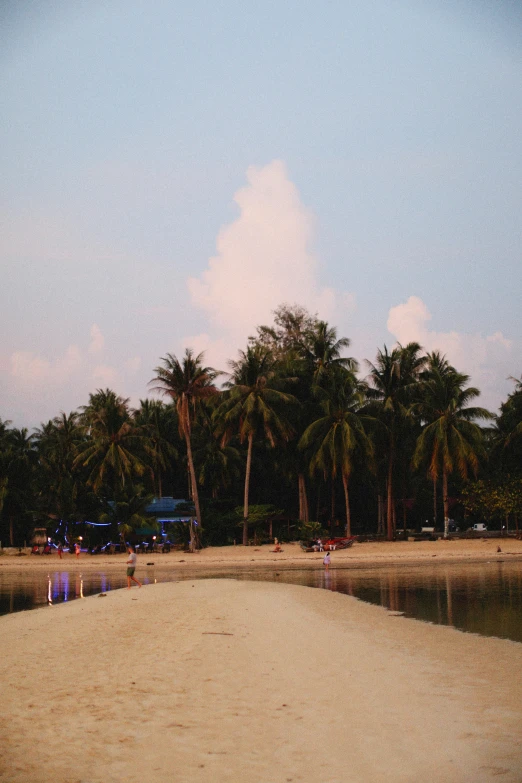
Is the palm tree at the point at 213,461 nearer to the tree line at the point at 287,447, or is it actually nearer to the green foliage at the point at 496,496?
the tree line at the point at 287,447

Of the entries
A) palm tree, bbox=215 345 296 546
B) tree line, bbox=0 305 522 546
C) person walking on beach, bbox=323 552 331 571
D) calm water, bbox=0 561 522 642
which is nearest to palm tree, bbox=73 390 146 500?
tree line, bbox=0 305 522 546

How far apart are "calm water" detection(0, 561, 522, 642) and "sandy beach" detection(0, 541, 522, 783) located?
266 centimetres

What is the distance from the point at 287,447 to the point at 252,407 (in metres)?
6.37

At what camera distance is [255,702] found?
879 centimetres

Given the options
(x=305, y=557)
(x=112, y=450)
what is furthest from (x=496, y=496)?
(x=112, y=450)

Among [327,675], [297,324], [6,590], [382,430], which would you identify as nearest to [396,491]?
[382,430]

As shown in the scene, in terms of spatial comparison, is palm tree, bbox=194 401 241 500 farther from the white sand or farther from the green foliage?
the white sand

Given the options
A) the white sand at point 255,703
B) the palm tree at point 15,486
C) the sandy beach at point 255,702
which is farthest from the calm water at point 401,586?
the palm tree at point 15,486

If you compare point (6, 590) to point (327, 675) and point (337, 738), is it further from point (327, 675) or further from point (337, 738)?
point (337, 738)

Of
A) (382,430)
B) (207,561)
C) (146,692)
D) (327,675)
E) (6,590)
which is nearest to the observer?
(146,692)

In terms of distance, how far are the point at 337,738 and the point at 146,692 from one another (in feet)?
9.46

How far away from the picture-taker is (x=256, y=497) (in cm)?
5734

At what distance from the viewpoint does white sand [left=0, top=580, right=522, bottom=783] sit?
6.72 metres

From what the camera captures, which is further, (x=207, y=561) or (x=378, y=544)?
(x=378, y=544)
